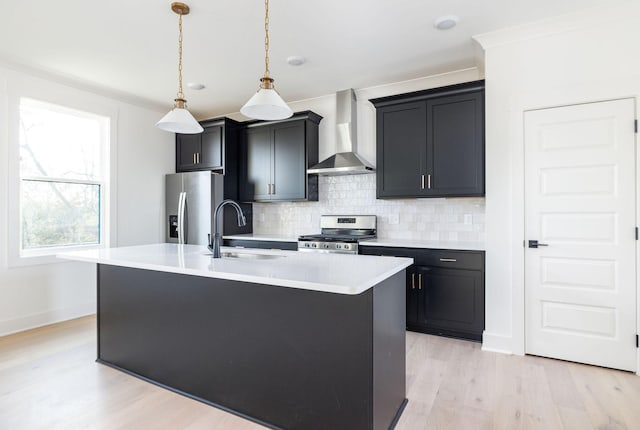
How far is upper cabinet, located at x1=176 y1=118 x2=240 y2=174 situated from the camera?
4.77 m

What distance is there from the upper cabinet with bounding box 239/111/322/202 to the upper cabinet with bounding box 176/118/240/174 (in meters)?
0.17

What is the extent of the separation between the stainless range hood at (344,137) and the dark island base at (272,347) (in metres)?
2.22

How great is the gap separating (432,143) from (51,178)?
4.14 meters

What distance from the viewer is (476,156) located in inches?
131

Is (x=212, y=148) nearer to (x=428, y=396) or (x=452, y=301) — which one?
(x=452, y=301)

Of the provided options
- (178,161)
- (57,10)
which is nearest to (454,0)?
(57,10)

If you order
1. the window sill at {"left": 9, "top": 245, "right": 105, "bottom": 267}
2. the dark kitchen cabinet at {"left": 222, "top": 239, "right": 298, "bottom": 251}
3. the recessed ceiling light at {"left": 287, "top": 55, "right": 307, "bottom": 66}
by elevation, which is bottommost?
the window sill at {"left": 9, "top": 245, "right": 105, "bottom": 267}

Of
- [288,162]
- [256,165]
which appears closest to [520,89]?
[288,162]

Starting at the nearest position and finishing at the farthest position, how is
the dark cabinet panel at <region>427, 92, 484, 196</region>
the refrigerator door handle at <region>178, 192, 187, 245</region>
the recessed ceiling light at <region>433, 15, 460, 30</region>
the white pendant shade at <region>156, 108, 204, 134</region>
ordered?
the white pendant shade at <region>156, 108, 204, 134</region> < the recessed ceiling light at <region>433, 15, 460, 30</region> < the dark cabinet panel at <region>427, 92, 484, 196</region> < the refrigerator door handle at <region>178, 192, 187, 245</region>

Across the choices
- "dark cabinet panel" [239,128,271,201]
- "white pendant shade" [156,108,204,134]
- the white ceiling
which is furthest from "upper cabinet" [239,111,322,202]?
"white pendant shade" [156,108,204,134]

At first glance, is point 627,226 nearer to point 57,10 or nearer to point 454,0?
point 454,0

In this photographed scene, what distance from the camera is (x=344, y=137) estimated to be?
169 inches

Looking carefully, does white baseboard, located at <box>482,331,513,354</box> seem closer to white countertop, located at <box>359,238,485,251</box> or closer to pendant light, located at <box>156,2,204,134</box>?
white countertop, located at <box>359,238,485,251</box>

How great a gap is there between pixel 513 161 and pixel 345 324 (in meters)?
2.18
